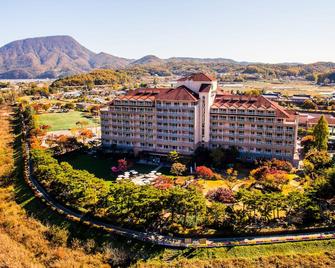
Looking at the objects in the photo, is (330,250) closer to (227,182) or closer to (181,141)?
(227,182)

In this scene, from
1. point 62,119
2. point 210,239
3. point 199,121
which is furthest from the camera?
point 62,119

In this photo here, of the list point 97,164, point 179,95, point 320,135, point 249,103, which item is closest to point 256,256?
point 249,103

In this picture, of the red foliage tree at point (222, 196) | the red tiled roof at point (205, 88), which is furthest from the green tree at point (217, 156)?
the red tiled roof at point (205, 88)

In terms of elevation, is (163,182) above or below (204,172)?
below

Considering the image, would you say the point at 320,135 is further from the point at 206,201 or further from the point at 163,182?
the point at 163,182

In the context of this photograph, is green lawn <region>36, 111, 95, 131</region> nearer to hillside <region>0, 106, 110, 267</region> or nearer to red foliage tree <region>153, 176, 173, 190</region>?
red foliage tree <region>153, 176, 173, 190</region>

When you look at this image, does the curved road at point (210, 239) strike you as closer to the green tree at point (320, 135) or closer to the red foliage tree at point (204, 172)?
the red foliage tree at point (204, 172)

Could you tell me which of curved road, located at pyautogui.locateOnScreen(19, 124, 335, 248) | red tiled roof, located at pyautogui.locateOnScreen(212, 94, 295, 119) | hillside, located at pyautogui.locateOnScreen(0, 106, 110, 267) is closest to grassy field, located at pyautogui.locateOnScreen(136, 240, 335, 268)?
curved road, located at pyautogui.locateOnScreen(19, 124, 335, 248)
